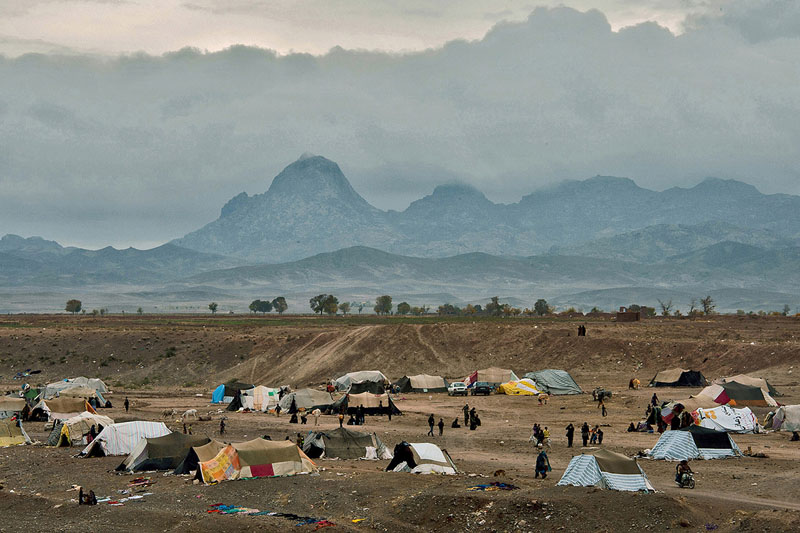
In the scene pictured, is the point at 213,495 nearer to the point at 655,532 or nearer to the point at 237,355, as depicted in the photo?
the point at 655,532

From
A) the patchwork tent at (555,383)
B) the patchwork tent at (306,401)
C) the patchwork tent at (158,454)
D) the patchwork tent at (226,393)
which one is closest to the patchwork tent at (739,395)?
the patchwork tent at (555,383)

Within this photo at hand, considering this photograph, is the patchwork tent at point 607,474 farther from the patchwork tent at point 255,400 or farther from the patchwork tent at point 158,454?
the patchwork tent at point 255,400

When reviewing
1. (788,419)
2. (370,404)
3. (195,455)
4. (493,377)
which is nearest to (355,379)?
(493,377)

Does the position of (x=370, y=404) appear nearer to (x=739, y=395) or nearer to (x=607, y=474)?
(x=739, y=395)

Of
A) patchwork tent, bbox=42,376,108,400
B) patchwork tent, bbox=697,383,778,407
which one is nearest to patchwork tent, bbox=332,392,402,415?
patchwork tent, bbox=697,383,778,407

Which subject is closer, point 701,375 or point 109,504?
point 109,504

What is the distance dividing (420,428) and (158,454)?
64.7 ft

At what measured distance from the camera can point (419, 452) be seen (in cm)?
3969

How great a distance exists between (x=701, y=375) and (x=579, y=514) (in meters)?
51.0

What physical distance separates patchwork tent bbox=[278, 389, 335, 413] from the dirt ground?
3.61 metres

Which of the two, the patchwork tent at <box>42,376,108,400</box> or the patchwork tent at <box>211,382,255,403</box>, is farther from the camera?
the patchwork tent at <box>211,382,255,403</box>

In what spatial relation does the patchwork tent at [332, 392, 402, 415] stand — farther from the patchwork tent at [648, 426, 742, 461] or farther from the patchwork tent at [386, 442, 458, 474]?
the patchwork tent at [648, 426, 742, 461]

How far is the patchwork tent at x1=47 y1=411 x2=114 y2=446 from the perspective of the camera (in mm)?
Answer: 51531

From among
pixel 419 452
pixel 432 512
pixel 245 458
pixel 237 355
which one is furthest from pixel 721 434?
pixel 237 355
